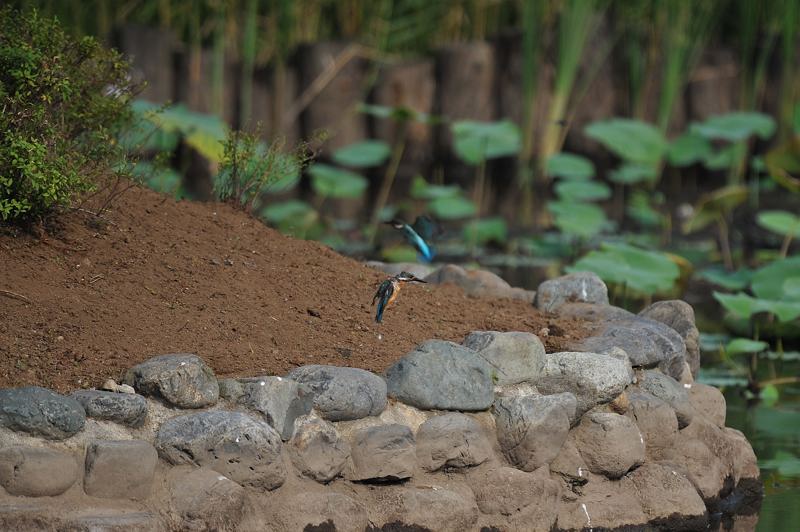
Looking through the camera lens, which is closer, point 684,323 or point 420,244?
point 684,323

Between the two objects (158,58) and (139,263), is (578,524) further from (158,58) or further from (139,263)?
(158,58)

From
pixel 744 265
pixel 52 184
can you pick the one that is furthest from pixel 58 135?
pixel 744 265

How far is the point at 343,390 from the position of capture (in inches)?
169

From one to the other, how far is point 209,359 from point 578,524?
135 centimetres

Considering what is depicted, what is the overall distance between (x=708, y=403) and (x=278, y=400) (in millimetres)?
1890

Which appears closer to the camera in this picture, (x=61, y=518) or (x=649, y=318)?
(x=61, y=518)

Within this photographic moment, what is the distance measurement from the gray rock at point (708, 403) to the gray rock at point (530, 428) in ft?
2.93

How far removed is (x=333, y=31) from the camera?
14359 millimetres

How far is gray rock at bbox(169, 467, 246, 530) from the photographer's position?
3992 mm

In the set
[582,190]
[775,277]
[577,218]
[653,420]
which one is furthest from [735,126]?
[653,420]

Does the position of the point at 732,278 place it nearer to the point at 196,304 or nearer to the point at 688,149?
the point at 688,149

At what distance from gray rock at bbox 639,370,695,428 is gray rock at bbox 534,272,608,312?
672 millimetres

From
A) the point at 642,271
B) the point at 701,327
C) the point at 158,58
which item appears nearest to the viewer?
the point at 642,271

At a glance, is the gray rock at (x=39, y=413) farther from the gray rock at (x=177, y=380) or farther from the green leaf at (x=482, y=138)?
the green leaf at (x=482, y=138)
